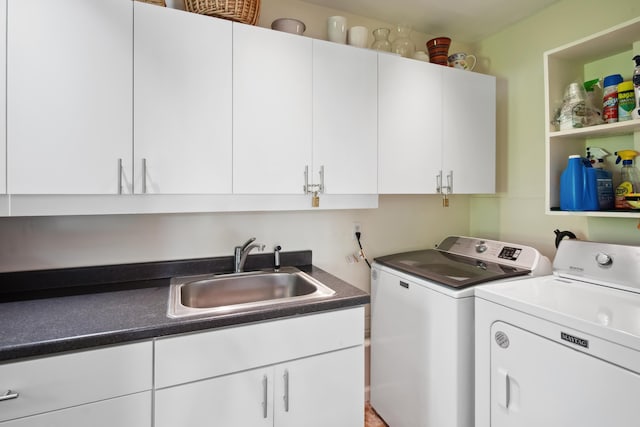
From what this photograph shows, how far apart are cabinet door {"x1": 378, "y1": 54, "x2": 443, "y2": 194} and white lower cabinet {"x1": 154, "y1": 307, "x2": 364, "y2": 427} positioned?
0.84 m

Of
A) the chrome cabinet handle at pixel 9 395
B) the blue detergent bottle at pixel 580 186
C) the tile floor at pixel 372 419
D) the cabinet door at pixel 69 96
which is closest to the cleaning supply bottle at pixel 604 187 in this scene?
the blue detergent bottle at pixel 580 186

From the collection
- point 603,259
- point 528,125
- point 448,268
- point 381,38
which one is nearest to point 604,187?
point 603,259

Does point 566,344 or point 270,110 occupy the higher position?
point 270,110

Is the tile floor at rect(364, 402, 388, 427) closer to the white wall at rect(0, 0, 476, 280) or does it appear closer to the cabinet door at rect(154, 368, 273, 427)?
the white wall at rect(0, 0, 476, 280)

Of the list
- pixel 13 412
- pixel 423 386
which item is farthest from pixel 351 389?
pixel 13 412

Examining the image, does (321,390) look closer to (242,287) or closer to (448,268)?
(242,287)

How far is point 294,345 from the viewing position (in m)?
1.32

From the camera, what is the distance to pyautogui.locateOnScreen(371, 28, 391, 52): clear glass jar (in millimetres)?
2020

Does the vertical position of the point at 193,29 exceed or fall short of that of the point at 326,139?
it exceeds it

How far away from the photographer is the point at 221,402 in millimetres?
1214

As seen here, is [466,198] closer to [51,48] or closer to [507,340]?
[507,340]

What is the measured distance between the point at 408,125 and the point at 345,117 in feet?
1.37

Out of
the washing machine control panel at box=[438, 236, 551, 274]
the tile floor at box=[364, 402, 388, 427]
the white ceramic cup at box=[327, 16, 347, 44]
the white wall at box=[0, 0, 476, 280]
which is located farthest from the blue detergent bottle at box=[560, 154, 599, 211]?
the tile floor at box=[364, 402, 388, 427]

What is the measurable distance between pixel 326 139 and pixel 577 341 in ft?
4.29
